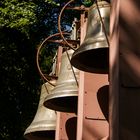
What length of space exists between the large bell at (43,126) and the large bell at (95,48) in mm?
2371

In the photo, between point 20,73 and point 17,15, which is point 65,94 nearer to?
point 17,15

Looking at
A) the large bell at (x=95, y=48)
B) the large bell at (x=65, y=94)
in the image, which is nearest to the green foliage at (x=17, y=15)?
the large bell at (x=65, y=94)

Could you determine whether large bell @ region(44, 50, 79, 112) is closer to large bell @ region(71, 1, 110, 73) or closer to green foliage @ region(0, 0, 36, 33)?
large bell @ region(71, 1, 110, 73)

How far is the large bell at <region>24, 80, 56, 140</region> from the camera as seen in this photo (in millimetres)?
8430

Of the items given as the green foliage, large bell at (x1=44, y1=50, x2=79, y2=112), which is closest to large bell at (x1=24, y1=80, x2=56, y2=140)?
large bell at (x1=44, y1=50, x2=79, y2=112)

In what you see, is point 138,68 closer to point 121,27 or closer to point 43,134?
point 121,27

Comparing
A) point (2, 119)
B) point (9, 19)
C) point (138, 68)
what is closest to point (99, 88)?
point (138, 68)

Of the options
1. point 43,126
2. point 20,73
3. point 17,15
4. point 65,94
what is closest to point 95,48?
point 65,94

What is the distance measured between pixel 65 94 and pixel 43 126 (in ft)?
4.82

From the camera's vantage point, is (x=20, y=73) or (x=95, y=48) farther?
(x=20, y=73)

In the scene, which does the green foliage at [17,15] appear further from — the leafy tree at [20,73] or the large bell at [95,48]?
the large bell at [95,48]

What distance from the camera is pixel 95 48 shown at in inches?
229

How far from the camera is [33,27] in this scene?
16359 mm

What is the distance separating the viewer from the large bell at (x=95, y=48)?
5.90 meters
